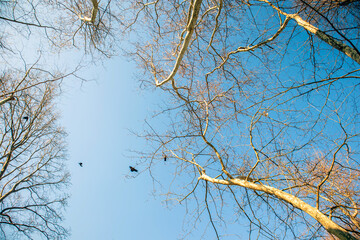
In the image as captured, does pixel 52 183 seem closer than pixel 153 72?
No

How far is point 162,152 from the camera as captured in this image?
143 inches

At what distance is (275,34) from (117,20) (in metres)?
2.99

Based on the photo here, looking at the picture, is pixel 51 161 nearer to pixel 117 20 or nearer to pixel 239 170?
pixel 117 20

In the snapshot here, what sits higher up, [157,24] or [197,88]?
[157,24]

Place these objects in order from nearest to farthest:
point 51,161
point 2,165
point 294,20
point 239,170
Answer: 1. point 294,20
2. point 239,170
3. point 2,165
4. point 51,161

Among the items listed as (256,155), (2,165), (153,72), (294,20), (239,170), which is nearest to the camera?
(294,20)

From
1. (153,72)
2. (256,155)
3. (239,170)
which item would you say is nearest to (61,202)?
(153,72)

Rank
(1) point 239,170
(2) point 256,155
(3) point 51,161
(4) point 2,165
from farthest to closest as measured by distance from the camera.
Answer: (3) point 51,161 < (4) point 2,165 < (1) point 239,170 < (2) point 256,155

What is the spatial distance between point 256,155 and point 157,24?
3.29m

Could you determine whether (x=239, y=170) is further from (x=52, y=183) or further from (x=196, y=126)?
(x=52, y=183)

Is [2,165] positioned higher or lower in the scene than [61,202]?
higher

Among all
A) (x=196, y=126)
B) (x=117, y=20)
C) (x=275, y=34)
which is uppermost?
(x=117, y=20)

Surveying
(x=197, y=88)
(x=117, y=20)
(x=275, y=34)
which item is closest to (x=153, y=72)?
(x=197, y=88)

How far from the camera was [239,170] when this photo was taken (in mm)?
3367
